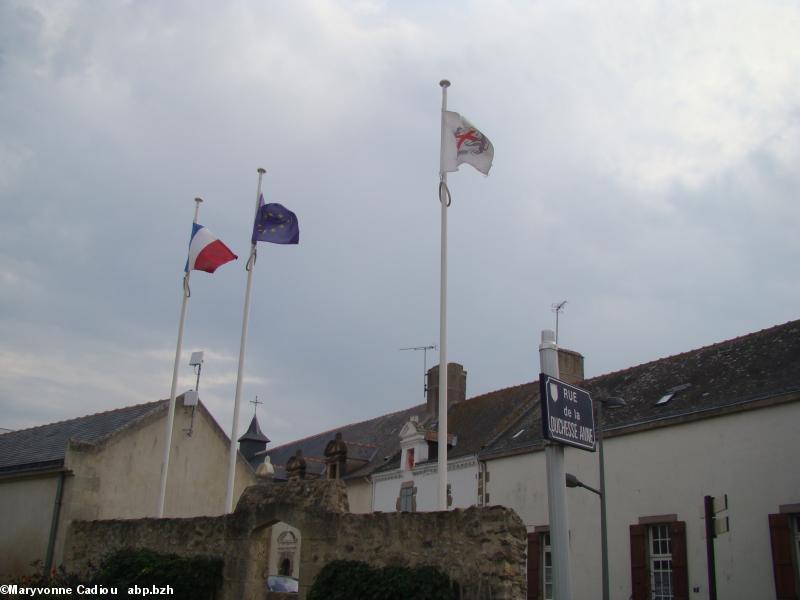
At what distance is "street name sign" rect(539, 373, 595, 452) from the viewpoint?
6098 mm

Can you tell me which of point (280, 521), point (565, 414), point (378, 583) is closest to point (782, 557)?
point (378, 583)

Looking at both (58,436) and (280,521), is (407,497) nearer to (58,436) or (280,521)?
(58,436)

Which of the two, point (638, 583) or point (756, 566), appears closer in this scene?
point (756, 566)

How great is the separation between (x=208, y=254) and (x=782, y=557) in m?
12.9

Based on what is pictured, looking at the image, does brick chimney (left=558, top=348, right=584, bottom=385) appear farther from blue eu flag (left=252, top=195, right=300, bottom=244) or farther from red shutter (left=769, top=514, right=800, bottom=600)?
blue eu flag (left=252, top=195, right=300, bottom=244)

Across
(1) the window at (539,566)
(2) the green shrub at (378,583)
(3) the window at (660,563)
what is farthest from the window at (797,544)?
(2) the green shrub at (378,583)

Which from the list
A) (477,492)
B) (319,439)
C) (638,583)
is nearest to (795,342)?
(638,583)

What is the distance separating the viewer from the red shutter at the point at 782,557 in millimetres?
13656

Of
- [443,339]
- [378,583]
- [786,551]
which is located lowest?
[378,583]

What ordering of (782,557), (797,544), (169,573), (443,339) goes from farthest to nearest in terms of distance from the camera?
1. (797,544)
2. (782,557)
3. (169,573)
4. (443,339)

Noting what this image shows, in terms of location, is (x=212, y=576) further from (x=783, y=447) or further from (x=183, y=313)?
(x=783, y=447)

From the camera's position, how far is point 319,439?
127ft

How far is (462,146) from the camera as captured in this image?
12305mm

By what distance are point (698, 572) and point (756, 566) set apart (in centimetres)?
130
